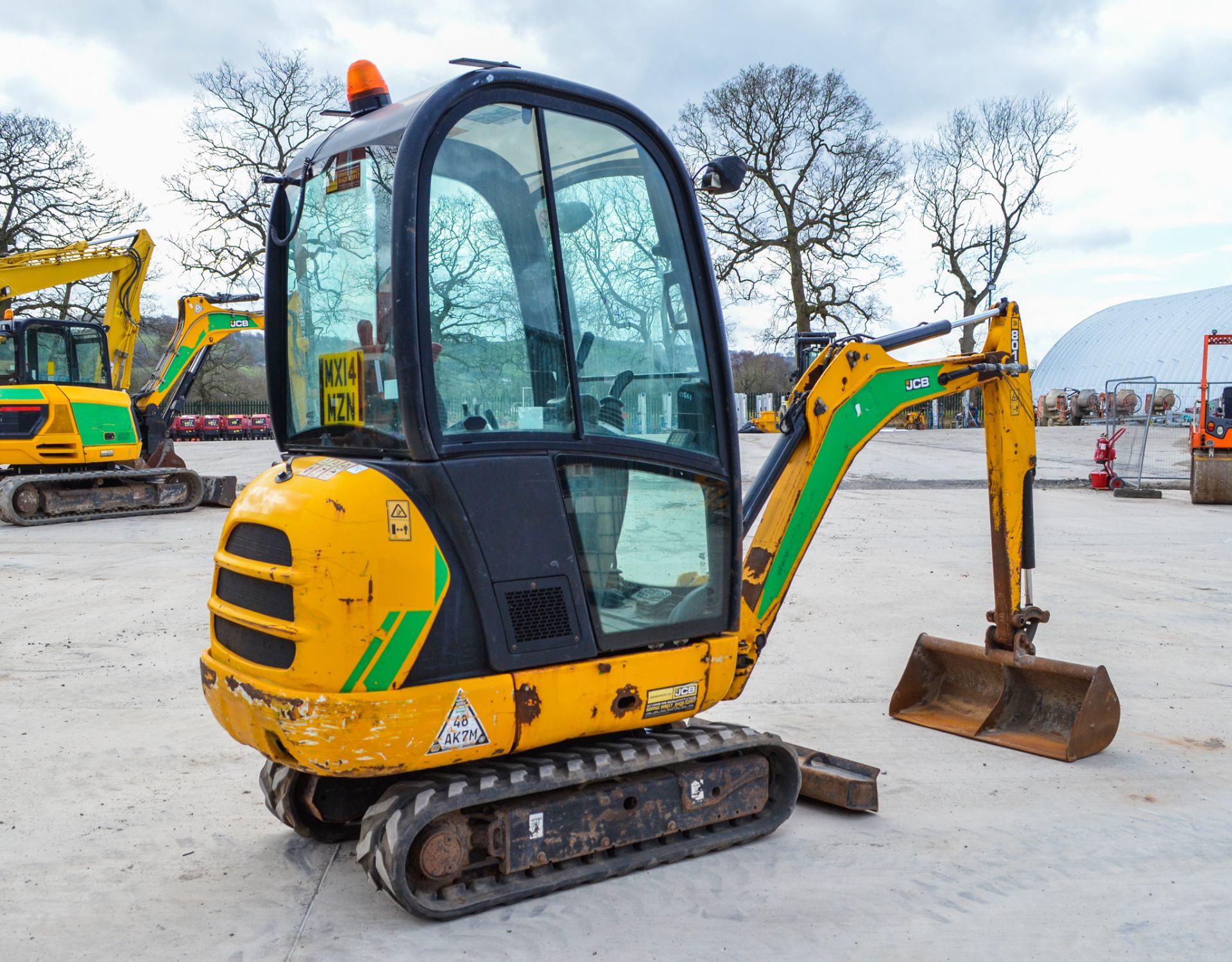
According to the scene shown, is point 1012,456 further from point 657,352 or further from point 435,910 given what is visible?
point 435,910

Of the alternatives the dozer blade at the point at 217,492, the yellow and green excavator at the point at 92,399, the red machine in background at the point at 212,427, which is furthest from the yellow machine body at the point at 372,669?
the red machine in background at the point at 212,427

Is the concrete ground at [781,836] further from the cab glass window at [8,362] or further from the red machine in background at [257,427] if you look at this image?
the red machine in background at [257,427]

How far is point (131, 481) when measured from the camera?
1598 centimetres

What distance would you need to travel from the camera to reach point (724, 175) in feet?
12.4

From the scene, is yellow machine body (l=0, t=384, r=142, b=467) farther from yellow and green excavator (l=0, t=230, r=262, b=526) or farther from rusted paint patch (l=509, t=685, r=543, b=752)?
rusted paint patch (l=509, t=685, r=543, b=752)

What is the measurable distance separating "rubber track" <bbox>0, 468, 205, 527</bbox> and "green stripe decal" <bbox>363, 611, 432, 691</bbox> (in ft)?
43.1

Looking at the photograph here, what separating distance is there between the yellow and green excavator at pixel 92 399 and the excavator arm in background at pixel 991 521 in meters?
12.9

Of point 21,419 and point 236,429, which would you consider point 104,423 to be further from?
point 236,429

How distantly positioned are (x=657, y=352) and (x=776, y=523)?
1.12 metres

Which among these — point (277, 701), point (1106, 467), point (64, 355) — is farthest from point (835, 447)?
point (1106, 467)

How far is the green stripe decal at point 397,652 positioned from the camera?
3252 millimetres

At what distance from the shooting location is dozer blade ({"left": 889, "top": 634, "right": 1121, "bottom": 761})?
5.08 metres

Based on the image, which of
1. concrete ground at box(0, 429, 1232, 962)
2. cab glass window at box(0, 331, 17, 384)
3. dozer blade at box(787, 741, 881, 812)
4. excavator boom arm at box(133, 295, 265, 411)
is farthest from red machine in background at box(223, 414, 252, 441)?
dozer blade at box(787, 741, 881, 812)

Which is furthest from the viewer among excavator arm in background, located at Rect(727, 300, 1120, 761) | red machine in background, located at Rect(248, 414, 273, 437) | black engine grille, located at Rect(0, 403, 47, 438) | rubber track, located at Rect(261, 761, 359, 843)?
red machine in background, located at Rect(248, 414, 273, 437)
